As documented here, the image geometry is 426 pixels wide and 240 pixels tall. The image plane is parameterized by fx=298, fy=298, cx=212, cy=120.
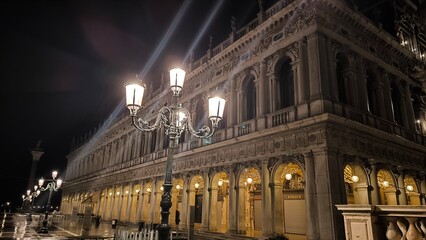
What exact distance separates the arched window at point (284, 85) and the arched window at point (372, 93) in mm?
4454

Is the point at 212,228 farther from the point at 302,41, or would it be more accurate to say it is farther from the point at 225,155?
the point at 302,41

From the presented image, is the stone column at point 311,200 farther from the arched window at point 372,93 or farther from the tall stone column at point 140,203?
the tall stone column at point 140,203

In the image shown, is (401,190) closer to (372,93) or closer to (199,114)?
(372,93)

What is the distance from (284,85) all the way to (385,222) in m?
10.6

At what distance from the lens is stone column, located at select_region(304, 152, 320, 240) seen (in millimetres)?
10734

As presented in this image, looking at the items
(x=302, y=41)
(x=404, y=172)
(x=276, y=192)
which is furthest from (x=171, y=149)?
(x=404, y=172)

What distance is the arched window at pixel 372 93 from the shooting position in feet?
50.4

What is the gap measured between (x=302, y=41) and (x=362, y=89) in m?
3.80

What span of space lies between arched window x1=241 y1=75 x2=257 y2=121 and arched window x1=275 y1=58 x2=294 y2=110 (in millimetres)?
1849

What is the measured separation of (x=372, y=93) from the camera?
1566 cm

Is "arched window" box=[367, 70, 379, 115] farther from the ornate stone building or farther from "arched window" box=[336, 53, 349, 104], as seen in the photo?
"arched window" box=[336, 53, 349, 104]


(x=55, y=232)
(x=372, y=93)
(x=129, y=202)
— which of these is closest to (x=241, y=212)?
(x=372, y=93)

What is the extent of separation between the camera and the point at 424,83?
18094 mm

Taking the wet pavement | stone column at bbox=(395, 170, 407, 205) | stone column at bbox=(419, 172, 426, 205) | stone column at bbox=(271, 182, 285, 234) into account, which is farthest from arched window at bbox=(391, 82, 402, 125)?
the wet pavement
